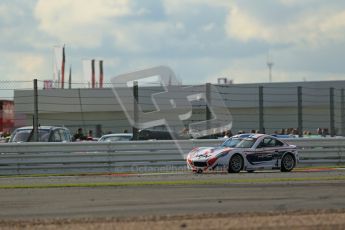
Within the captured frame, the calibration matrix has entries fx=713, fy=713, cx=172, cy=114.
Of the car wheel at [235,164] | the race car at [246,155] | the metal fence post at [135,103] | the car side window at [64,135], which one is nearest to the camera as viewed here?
the race car at [246,155]

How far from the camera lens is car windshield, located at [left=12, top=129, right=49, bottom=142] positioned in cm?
2294

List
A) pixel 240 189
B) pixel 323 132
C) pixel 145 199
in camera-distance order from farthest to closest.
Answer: pixel 323 132 < pixel 240 189 < pixel 145 199

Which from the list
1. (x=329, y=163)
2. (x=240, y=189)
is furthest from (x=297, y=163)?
(x=240, y=189)

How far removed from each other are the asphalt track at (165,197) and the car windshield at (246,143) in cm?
465

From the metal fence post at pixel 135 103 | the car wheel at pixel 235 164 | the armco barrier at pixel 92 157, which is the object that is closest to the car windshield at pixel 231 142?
the car wheel at pixel 235 164

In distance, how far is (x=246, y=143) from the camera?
21.3 m

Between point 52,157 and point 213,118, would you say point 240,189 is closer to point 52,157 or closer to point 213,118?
point 52,157

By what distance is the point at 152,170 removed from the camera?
21688 mm

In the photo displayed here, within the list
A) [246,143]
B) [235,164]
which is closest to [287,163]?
[246,143]

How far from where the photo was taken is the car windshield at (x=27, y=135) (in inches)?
903

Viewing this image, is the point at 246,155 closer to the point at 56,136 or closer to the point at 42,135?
the point at 56,136

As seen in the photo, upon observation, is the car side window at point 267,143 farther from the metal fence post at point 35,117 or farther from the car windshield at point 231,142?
the metal fence post at point 35,117

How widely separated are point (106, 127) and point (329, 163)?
20.1 m

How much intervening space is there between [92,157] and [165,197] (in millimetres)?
9202
